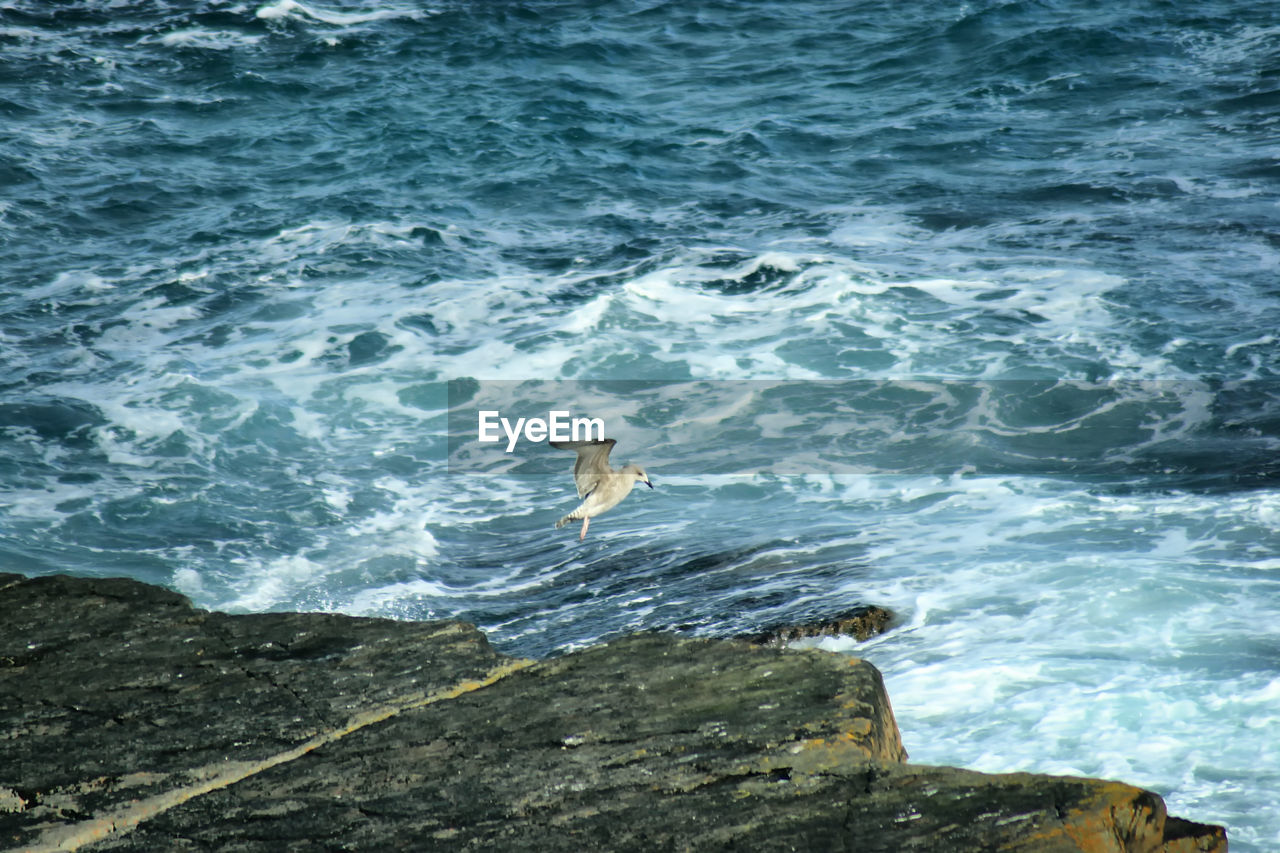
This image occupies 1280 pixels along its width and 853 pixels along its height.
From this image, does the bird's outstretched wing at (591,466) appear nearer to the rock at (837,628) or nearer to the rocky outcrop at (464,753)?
the rock at (837,628)

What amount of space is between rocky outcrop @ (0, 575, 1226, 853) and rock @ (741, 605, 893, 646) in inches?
77.1

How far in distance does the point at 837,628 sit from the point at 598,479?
1403 millimetres

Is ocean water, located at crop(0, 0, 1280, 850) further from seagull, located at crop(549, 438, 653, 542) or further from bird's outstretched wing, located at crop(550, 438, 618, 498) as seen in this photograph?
bird's outstretched wing, located at crop(550, 438, 618, 498)

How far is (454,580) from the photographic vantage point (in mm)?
7363

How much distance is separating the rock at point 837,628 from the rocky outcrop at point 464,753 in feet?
6.43

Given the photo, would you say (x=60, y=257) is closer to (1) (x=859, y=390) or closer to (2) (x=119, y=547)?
(2) (x=119, y=547)

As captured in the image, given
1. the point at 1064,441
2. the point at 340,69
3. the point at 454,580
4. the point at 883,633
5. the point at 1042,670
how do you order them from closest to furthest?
the point at 1042,670
the point at 883,633
the point at 454,580
the point at 1064,441
the point at 340,69

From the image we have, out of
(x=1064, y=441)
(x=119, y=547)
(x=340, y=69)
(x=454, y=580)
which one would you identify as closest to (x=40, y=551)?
(x=119, y=547)

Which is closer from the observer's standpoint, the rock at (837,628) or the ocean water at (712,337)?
the rock at (837,628)

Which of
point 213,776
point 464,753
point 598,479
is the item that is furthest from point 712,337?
point 213,776

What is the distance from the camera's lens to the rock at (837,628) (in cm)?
589

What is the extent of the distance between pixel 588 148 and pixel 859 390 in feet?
25.0

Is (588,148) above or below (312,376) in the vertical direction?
above

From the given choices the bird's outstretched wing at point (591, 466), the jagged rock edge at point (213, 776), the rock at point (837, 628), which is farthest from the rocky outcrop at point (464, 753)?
the rock at point (837, 628)
